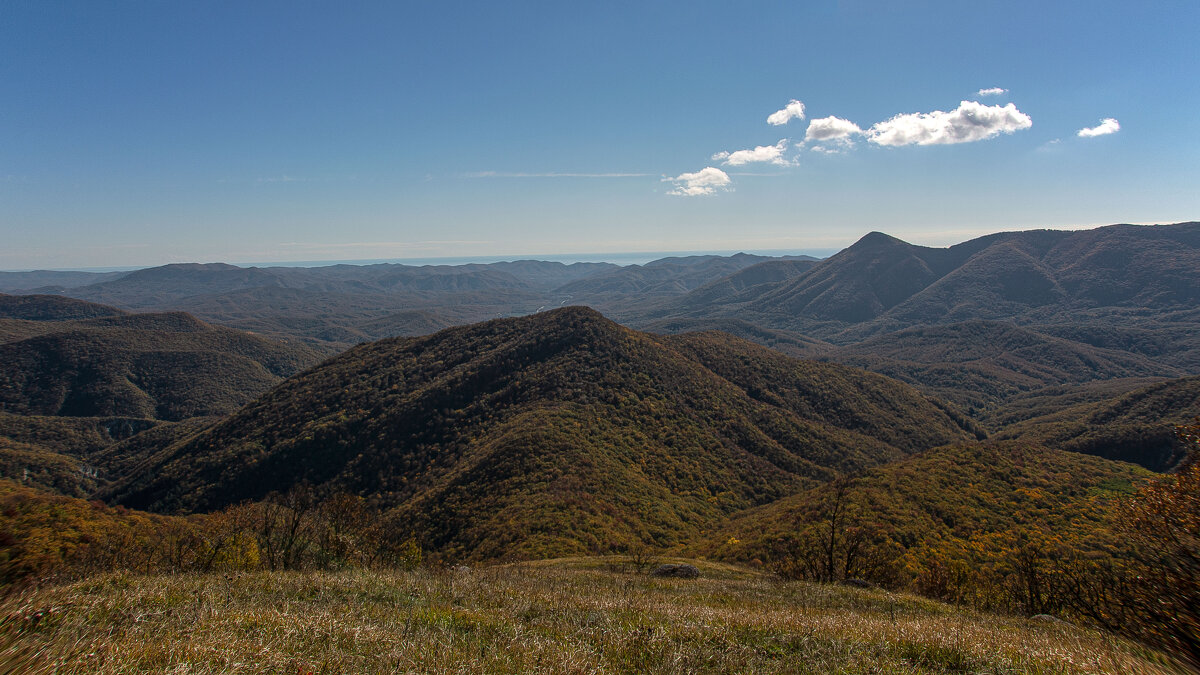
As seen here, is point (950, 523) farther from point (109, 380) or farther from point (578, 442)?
point (109, 380)

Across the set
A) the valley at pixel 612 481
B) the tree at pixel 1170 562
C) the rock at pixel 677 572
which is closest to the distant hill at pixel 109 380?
the valley at pixel 612 481

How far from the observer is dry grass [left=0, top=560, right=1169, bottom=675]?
184 inches

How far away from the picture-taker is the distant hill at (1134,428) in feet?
251

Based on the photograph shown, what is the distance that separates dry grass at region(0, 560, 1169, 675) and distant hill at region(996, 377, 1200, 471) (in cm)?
9150

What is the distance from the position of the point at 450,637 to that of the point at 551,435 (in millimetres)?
58252

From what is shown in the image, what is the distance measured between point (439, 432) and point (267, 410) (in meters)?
46.4

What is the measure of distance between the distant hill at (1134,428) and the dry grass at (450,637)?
300 feet

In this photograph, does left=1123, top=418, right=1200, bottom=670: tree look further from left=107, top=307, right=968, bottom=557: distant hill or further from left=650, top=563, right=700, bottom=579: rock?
left=107, top=307, right=968, bottom=557: distant hill

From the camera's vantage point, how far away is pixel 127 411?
6560 inches

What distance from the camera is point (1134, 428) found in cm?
8294

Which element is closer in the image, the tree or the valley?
the tree

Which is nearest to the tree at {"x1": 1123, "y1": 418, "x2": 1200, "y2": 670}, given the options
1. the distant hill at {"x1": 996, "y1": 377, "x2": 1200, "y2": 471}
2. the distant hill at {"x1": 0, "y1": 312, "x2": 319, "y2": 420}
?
the distant hill at {"x1": 996, "y1": 377, "x2": 1200, "y2": 471}

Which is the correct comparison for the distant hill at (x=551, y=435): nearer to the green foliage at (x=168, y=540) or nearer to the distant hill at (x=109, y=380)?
the green foliage at (x=168, y=540)

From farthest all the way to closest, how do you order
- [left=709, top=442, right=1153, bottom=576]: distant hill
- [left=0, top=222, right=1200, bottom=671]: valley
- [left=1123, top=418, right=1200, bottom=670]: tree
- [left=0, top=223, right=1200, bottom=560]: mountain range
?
[left=0, top=223, right=1200, bottom=560]: mountain range < [left=709, top=442, right=1153, bottom=576]: distant hill < [left=0, top=222, right=1200, bottom=671]: valley < [left=1123, top=418, right=1200, bottom=670]: tree
